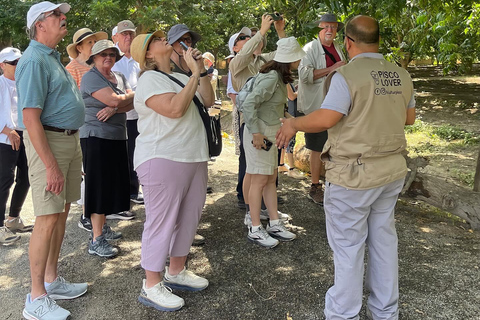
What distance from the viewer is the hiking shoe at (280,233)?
166 inches

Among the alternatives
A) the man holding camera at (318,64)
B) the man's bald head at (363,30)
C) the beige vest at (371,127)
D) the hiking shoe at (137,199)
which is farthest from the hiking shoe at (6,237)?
the man's bald head at (363,30)

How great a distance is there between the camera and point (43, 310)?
2.84 metres

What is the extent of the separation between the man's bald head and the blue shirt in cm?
192

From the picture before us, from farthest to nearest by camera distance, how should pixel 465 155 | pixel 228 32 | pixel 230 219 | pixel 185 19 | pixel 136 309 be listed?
pixel 228 32, pixel 185 19, pixel 465 155, pixel 230 219, pixel 136 309

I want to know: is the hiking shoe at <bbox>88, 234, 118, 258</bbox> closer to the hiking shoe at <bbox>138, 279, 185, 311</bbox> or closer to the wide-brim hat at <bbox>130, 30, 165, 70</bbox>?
the hiking shoe at <bbox>138, 279, 185, 311</bbox>

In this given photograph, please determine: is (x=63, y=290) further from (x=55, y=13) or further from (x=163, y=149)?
(x=55, y=13)

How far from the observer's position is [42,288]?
2898 millimetres

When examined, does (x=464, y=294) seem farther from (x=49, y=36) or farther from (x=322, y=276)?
(x=49, y=36)

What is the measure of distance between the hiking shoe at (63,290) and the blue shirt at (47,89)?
46.2 inches

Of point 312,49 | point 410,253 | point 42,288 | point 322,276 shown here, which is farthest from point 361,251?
point 312,49

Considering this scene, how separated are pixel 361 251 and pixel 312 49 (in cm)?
302

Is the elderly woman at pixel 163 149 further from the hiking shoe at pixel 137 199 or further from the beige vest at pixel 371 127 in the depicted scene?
the hiking shoe at pixel 137 199

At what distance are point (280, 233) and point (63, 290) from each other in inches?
80.2

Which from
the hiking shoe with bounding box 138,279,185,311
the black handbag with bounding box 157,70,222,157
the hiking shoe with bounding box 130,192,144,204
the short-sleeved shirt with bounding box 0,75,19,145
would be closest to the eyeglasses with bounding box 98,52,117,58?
the black handbag with bounding box 157,70,222,157
